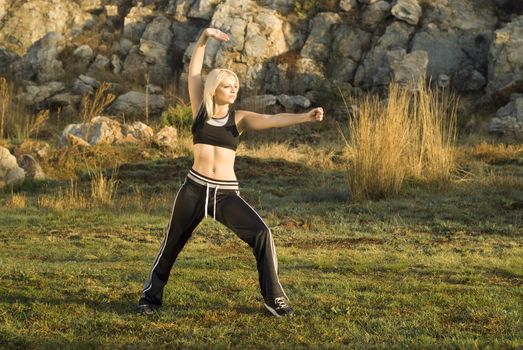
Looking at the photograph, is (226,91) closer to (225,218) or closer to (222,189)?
(222,189)

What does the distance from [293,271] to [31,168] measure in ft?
31.4

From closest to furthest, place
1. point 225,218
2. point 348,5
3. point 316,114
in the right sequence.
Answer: point 316,114 → point 225,218 → point 348,5

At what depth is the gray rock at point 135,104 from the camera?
25.7 metres

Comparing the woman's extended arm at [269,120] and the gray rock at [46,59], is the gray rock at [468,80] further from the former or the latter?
the woman's extended arm at [269,120]

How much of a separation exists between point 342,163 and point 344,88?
864 cm

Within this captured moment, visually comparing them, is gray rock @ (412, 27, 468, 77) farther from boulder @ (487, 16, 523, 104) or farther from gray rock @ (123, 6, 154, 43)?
gray rock @ (123, 6, 154, 43)

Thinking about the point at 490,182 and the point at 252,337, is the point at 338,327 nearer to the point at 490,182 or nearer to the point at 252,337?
the point at 252,337

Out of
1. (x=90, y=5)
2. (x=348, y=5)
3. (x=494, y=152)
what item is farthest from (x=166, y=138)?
(x=90, y=5)

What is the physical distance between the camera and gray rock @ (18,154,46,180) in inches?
596

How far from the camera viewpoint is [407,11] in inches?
1046

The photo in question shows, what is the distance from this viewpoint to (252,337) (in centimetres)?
491

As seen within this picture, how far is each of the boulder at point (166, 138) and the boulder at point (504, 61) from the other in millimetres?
10571

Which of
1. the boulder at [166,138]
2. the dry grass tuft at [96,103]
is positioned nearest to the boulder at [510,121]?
the boulder at [166,138]

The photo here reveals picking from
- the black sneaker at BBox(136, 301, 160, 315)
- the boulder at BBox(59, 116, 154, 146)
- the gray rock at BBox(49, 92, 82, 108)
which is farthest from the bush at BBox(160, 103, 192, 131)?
the black sneaker at BBox(136, 301, 160, 315)
